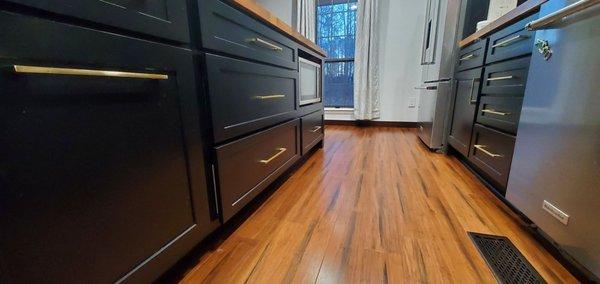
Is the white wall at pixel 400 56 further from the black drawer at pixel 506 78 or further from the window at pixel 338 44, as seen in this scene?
the black drawer at pixel 506 78

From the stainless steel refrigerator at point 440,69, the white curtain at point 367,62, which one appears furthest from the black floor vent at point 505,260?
the white curtain at point 367,62

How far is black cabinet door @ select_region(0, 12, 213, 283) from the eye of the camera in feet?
1.14

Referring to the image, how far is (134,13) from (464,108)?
1919mm

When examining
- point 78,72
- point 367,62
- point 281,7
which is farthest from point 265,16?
point 281,7

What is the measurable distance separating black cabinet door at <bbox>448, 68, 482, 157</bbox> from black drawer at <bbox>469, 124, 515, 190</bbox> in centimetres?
11

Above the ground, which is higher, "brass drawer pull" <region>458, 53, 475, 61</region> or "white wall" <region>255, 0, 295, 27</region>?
Answer: "white wall" <region>255, 0, 295, 27</region>

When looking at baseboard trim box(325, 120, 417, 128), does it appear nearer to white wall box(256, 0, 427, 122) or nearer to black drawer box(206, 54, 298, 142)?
white wall box(256, 0, 427, 122)

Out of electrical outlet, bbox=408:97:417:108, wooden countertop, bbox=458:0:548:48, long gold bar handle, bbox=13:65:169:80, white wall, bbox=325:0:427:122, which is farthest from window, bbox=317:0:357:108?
long gold bar handle, bbox=13:65:169:80

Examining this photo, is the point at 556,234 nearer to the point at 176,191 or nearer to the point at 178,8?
the point at 176,191

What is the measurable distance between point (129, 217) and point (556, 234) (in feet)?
4.04

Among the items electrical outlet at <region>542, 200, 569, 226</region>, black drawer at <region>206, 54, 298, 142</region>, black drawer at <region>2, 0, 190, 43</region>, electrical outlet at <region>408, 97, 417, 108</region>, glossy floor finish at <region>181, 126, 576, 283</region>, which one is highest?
black drawer at <region>2, 0, 190, 43</region>

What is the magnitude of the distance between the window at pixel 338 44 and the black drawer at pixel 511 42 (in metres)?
2.22

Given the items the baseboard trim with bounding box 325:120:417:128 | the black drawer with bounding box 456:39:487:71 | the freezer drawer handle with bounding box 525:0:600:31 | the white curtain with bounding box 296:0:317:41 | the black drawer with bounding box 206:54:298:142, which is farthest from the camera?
the baseboard trim with bounding box 325:120:417:128

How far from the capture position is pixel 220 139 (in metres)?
0.79
